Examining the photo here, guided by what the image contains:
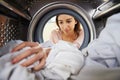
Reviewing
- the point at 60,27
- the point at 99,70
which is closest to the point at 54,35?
the point at 60,27

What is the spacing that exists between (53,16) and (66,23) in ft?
0.81

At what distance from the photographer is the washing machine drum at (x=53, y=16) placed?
1.77 m

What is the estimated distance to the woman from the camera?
1.88 meters

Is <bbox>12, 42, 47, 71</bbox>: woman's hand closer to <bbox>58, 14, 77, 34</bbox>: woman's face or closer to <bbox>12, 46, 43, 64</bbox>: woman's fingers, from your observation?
<bbox>12, 46, 43, 64</bbox>: woman's fingers

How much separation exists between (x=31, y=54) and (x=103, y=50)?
0.84ft

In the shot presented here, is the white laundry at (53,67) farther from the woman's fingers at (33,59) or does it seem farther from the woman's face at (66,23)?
the woman's face at (66,23)

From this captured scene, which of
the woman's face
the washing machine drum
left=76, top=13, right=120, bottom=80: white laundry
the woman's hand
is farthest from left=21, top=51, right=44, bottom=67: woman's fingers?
the woman's face

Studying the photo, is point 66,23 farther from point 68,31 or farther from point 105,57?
point 105,57

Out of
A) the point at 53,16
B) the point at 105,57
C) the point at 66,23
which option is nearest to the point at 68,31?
the point at 66,23

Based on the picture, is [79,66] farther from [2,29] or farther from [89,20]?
[89,20]

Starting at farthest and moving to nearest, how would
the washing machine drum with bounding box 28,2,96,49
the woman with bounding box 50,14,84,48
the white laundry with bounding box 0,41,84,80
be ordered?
the woman with bounding box 50,14,84,48, the washing machine drum with bounding box 28,2,96,49, the white laundry with bounding box 0,41,84,80

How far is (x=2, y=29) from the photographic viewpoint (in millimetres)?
1274

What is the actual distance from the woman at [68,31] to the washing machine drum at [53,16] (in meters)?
0.06

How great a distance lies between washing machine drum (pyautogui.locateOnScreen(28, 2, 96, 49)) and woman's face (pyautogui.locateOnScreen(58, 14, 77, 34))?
0.08 m
